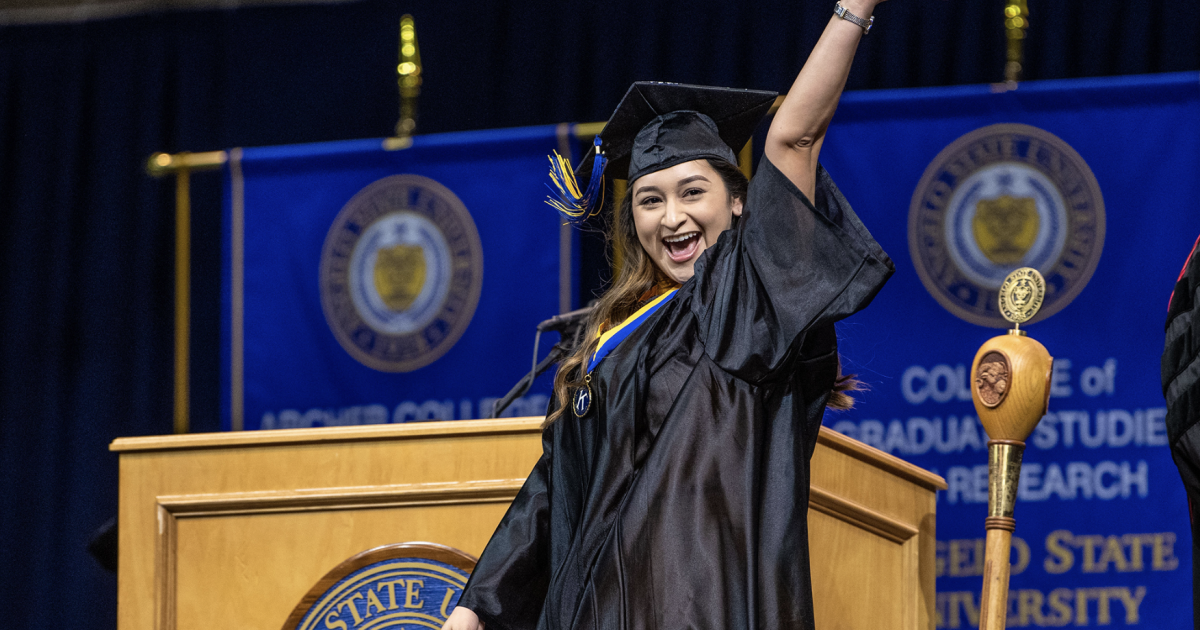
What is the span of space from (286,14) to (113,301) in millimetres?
1213

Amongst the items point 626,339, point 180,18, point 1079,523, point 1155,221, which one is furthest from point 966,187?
point 180,18

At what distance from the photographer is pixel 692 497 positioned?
1.91 metres

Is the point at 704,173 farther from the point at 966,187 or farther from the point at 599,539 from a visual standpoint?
the point at 966,187

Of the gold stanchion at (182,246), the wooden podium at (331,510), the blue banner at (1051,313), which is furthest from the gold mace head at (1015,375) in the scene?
the gold stanchion at (182,246)

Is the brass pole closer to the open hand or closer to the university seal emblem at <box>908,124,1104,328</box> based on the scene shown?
the university seal emblem at <box>908,124,1104,328</box>

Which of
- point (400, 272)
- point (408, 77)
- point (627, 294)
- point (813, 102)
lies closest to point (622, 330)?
point (627, 294)

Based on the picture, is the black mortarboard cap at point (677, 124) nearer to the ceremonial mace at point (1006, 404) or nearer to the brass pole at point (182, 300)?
the ceremonial mace at point (1006, 404)

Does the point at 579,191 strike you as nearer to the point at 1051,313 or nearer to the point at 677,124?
the point at 677,124

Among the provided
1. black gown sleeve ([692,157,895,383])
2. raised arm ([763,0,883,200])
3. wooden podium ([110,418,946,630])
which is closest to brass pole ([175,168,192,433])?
wooden podium ([110,418,946,630])

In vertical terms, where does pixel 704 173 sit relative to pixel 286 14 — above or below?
below

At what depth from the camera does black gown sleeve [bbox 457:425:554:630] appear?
2.12 metres

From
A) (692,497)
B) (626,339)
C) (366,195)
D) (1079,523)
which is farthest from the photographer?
(366,195)

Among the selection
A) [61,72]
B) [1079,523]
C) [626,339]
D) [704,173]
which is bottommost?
[1079,523]

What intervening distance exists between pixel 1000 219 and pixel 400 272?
1776mm
